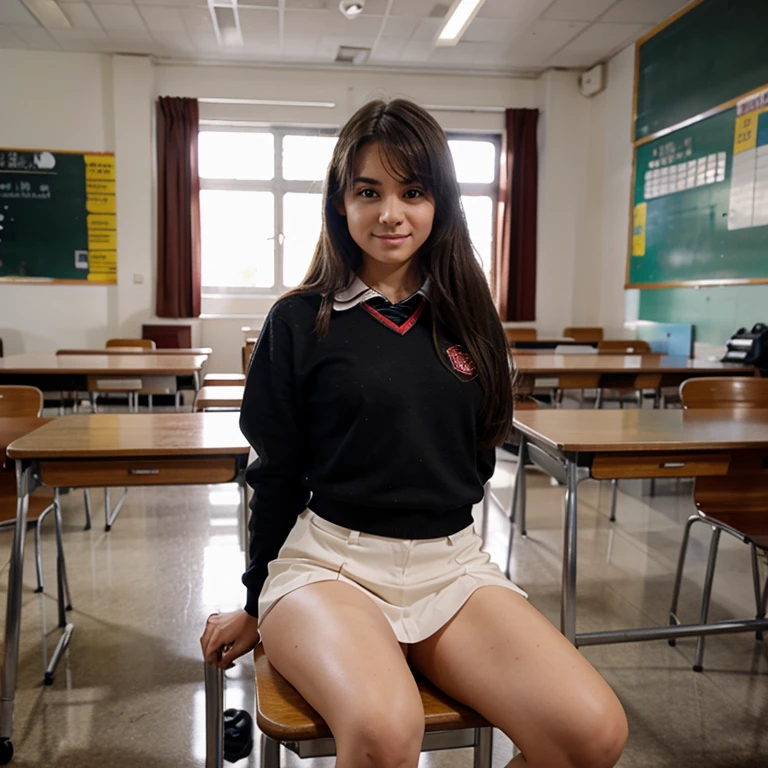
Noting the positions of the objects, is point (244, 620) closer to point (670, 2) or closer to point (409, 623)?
point (409, 623)

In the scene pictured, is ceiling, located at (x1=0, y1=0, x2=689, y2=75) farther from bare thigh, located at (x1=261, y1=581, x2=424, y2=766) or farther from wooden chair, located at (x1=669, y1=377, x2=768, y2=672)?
bare thigh, located at (x1=261, y1=581, x2=424, y2=766)

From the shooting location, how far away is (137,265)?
6.45 metres

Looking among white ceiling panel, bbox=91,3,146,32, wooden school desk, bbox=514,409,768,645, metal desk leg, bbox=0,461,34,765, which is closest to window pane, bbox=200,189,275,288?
white ceiling panel, bbox=91,3,146,32

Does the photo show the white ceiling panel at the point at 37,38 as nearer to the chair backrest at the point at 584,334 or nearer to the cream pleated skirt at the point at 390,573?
the chair backrest at the point at 584,334

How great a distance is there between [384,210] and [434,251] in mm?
138

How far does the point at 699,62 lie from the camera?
489cm

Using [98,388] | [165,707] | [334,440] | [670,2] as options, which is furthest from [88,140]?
[334,440]

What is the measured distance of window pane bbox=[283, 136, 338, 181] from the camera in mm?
6789

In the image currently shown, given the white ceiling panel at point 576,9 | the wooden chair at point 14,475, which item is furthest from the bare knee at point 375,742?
the white ceiling panel at point 576,9

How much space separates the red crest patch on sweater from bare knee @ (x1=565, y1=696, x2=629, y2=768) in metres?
0.51

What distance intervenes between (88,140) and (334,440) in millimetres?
6278

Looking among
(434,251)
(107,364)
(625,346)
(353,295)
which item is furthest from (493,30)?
(353,295)

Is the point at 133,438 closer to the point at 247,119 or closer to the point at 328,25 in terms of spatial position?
the point at 328,25

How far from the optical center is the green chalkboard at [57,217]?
6.23 meters
